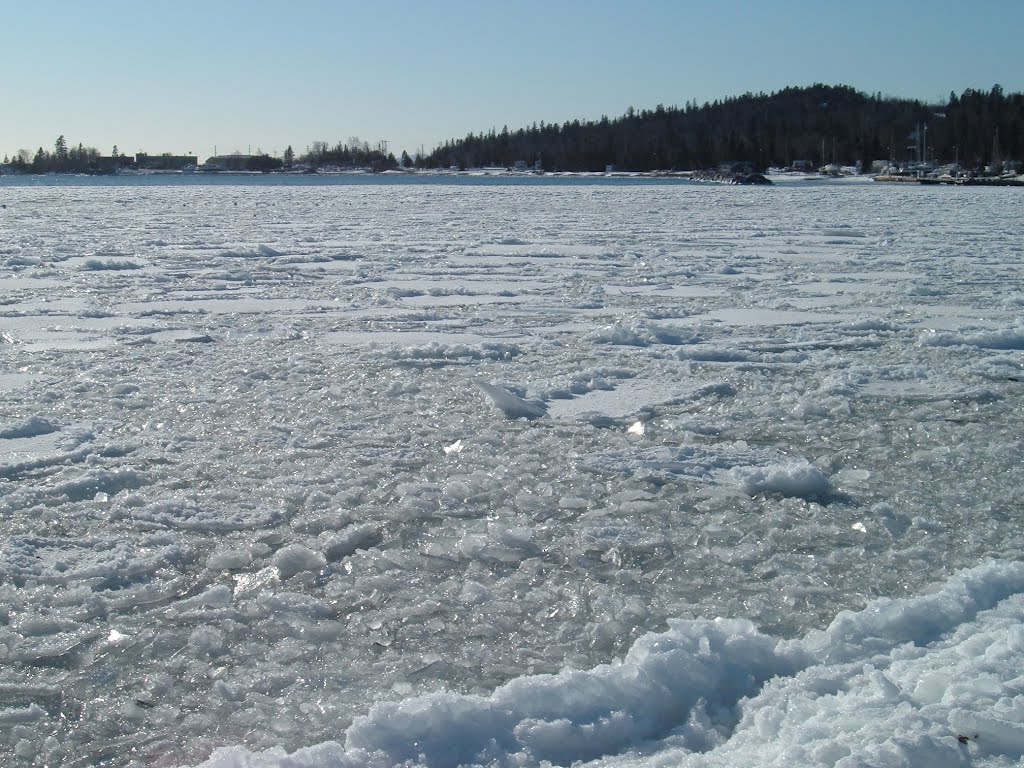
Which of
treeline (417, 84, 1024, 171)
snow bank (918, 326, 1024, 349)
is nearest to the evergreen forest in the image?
treeline (417, 84, 1024, 171)

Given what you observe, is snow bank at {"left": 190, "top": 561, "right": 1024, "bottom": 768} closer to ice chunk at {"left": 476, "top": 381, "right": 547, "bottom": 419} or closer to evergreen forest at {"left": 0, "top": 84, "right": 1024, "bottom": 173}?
ice chunk at {"left": 476, "top": 381, "right": 547, "bottom": 419}

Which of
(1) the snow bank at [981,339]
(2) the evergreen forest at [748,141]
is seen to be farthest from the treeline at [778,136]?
(1) the snow bank at [981,339]

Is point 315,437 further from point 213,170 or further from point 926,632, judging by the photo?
point 213,170

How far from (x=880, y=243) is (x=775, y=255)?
8.39ft

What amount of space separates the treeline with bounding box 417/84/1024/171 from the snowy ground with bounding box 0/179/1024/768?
84250 millimetres

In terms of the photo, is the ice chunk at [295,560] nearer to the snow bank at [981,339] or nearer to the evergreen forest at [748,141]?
the snow bank at [981,339]

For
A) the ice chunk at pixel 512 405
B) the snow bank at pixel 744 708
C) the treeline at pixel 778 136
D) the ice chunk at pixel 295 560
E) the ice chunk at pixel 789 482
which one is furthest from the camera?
the treeline at pixel 778 136

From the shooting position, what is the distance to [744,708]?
7.82ft

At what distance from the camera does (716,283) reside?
1062 centimetres

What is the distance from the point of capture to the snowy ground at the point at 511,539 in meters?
2.32

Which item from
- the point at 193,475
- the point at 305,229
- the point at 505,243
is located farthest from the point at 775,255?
the point at 193,475

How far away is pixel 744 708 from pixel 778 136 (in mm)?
119410

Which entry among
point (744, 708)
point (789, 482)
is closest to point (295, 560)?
point (744, 708)

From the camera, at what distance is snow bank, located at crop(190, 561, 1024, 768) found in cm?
214
